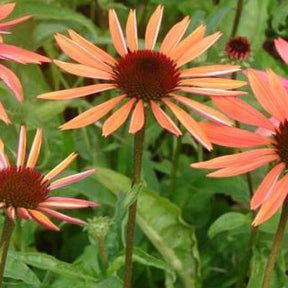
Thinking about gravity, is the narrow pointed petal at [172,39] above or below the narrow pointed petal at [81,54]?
above

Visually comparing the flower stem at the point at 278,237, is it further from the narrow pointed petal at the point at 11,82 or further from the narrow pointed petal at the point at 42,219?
the narrow pointed petal at the point at 11,82

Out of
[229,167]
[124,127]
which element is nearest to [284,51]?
[229,167]

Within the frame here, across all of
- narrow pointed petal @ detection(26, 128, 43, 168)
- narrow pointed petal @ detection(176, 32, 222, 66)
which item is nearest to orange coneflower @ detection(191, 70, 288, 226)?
narrow pointed petal @ detection(176, 32, 222, 66)

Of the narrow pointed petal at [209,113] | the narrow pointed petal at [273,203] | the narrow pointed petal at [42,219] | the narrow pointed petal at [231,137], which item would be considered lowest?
the narrow pointed petal at [42,219]

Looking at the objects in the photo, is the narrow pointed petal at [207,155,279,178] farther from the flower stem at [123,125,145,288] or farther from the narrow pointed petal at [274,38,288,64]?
the narrow pointed petal at [274,38,288,64]

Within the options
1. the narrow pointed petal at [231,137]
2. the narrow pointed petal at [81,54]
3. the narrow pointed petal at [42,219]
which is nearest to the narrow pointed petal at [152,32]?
the narrow pointed petal at [81,54]

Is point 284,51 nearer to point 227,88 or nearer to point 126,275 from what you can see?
point 227,88
